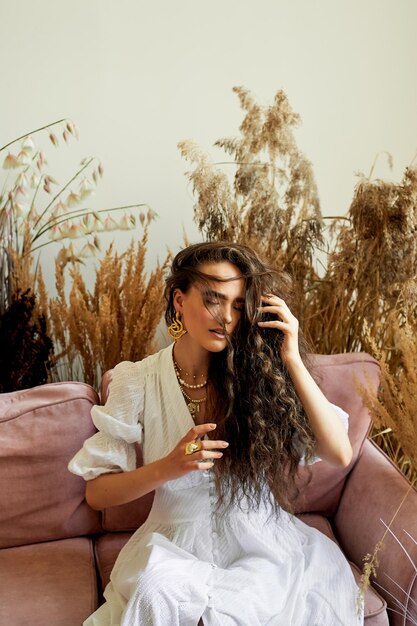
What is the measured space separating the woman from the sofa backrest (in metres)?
0.23

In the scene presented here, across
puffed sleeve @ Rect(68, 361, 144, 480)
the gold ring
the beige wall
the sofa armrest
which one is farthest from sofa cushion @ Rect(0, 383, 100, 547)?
the beige wall

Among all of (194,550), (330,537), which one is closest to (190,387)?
(194,550)

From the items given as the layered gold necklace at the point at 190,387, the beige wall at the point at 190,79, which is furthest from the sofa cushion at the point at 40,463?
the beige wall at the point at 190,79

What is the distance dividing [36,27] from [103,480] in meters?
1.68

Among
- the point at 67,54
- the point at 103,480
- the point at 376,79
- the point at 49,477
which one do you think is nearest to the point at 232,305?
the point at 103,480

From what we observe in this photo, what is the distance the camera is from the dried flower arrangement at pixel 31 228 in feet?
7.29

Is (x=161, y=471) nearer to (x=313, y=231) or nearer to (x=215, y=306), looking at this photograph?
(x=215, y=306)

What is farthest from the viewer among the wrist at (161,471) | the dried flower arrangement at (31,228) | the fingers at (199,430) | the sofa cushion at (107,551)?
the dried flower arrangement at (31,228)

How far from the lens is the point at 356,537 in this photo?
184cm

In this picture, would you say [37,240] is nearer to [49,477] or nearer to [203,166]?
[203,166]

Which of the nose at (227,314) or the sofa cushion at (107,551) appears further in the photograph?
the sofa cushion at (107,551)

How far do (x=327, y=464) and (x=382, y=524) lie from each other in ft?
0.90

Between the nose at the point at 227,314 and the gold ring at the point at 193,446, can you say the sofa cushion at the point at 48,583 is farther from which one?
the nose at the point at 227,314

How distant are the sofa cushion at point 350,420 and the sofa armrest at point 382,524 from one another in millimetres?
37
